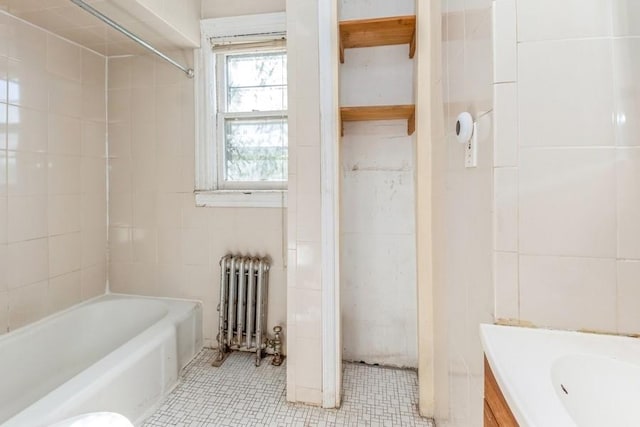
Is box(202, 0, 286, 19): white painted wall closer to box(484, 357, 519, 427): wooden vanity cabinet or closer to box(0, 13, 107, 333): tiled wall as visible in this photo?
box(0, 13, 107, 333): tiled wall

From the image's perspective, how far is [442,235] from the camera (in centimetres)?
122

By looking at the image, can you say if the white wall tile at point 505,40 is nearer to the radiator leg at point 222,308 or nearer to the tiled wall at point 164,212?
the tiled wall at point 164,212

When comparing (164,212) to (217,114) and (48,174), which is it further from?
(217,114)

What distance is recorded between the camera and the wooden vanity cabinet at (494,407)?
0.55 m

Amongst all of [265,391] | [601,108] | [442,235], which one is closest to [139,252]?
[265,391]

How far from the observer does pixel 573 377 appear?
57 centimetres

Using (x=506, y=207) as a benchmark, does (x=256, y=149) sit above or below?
above

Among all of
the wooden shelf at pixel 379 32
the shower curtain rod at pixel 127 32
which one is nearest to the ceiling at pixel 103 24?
the shower curtain rod at pixel 127 32

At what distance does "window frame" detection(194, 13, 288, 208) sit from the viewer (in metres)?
1.92

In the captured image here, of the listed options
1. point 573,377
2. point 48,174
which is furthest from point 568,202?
point 48,174

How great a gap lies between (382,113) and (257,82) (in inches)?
36.3

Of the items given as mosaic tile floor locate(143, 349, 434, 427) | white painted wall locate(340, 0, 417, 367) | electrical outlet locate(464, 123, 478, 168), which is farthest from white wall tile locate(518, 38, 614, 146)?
mosaic tile floor locate(143, 349, 434, 427)

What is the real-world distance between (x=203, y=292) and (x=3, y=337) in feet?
3.12

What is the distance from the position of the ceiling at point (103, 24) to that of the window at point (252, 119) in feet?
1.05
